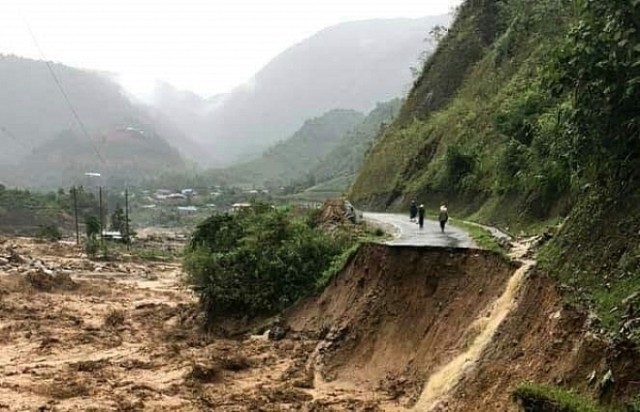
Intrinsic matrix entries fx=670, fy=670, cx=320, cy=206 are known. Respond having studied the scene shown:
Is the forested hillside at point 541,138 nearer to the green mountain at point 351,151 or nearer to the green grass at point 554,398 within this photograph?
the green grass at point 554,398

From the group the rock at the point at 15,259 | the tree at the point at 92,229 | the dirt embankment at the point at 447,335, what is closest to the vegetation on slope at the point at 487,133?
the dirt embankment at the point at 447,335

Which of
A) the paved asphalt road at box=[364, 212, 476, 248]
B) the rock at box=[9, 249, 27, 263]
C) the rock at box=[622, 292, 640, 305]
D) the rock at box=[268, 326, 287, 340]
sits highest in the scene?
the rock at box=[622, 292, 640, 305]

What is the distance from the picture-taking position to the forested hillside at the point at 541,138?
41.0 ft

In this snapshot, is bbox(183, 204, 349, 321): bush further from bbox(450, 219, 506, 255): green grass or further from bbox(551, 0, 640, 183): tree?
bbox(551, 0, 640, 183): tree

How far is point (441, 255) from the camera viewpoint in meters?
19.5

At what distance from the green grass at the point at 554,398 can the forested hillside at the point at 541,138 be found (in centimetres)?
132

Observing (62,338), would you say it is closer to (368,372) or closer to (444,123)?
(368,372)

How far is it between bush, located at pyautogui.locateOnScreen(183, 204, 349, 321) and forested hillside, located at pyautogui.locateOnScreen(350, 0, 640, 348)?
24.8 feet

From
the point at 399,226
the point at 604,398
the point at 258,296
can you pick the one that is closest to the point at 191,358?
the point at 258,296

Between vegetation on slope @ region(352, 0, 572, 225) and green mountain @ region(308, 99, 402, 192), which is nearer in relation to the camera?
vegetation on slope @ region(352, 0, 572, 225)

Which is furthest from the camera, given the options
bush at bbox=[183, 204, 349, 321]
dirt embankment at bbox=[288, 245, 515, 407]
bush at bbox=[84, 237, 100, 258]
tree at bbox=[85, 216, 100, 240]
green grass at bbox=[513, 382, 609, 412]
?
tree at bbox=[85, 216, 100, 240]

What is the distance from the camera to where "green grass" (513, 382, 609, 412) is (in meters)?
10.3

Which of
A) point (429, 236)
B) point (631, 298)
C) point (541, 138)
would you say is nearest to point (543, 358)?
point (631, 298)

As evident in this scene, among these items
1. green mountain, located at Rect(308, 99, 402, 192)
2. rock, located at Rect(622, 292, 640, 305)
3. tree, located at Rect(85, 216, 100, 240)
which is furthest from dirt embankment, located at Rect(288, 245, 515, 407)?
green mountain, located at Rect(308, 99, 402, 192)
